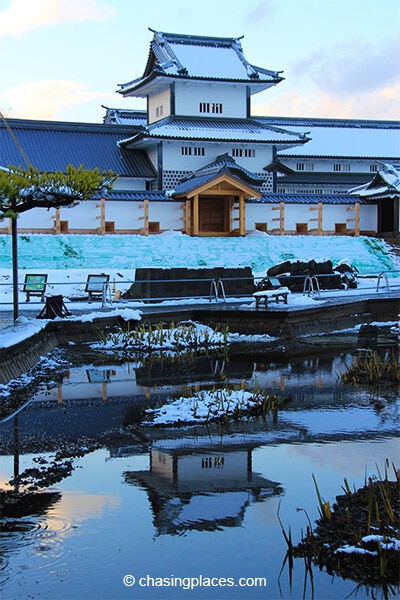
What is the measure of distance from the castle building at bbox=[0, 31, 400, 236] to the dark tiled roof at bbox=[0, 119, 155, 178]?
0.20 feet

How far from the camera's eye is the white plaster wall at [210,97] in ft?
151

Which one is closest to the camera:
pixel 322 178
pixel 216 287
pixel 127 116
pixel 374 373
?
pixel 374 373

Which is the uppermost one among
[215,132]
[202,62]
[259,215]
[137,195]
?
[202,62]

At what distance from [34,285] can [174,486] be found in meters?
16.3

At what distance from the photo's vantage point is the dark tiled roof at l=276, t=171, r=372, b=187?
5128 cm

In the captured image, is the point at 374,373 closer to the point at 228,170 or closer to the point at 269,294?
the point at 269,294

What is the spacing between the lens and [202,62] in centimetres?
4706

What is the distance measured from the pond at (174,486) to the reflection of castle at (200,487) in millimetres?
19

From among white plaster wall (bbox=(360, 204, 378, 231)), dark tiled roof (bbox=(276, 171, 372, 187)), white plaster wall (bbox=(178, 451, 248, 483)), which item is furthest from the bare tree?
dark tiled roof (bbox=(276, 171, 372, 187))

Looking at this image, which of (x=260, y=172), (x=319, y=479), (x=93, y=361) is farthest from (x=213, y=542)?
(x=260, y=172)

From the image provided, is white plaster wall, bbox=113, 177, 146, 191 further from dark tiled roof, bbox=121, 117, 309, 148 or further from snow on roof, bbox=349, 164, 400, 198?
snow on roof, bbox=349, 164, 400, 198

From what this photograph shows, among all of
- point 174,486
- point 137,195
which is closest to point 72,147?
point 137,195

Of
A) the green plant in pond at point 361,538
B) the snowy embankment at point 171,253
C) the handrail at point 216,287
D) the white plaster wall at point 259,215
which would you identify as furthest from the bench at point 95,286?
the green plant in pond at point 361,538

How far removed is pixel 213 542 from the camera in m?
6.50
